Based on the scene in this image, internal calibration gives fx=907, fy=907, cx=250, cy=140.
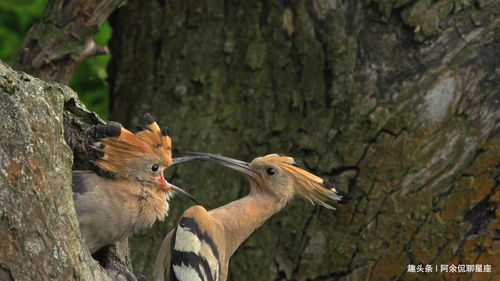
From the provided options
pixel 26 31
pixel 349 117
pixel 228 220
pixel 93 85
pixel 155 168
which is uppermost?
pixel 26 31

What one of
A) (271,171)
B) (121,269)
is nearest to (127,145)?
(121,269)

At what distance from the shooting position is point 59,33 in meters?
4.19

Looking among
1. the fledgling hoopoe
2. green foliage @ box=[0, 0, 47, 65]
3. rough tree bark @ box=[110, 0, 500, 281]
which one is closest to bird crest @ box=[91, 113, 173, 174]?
the fledgling hoopoe

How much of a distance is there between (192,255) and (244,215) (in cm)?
42

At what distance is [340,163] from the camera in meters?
4.48

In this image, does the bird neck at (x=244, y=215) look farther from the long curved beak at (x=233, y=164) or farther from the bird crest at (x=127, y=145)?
the bird crest at (x=127, y=145)

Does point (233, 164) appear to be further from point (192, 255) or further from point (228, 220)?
point (192, 255)

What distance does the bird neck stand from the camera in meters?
3.81

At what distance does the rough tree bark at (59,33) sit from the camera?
4.19m

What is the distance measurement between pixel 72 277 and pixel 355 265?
1.91 meters

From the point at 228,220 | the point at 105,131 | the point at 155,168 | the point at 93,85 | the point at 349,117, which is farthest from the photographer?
the point at 93,85

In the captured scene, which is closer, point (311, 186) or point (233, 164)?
point (311, 186)

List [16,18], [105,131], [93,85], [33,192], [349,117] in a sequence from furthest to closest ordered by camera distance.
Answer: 1. [93,85]
2. [16,18]
3. [349,117]
4. [105,131]
5. [33,192]

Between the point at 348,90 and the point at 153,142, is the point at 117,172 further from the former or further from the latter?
the point at 348,90
